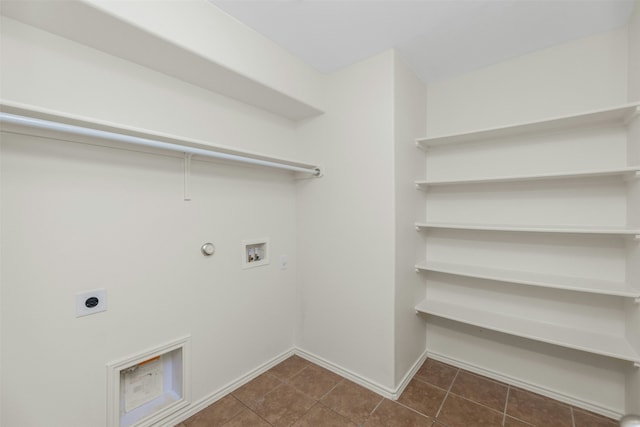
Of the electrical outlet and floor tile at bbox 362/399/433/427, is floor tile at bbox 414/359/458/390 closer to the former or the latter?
floor tile at bbox 362/399/433/427

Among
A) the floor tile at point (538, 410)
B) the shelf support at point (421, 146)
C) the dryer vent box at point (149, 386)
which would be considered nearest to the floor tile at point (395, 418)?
the floor tile at point (538, 410)

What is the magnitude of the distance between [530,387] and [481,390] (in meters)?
0.35

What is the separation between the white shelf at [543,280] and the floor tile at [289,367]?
1.30 metres

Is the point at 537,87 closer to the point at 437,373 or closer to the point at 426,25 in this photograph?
the point at 426,25

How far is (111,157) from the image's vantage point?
4.64 ft

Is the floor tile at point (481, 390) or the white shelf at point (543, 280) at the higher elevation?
the white shelf at point (543, 280)

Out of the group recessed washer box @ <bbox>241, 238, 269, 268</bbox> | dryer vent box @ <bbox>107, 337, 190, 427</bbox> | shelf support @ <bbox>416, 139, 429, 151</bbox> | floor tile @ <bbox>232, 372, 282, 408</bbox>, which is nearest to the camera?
dryer vent box @ <bbox>107, 337, 190, 427</bbox>

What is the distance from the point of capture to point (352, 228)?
6.82 ft

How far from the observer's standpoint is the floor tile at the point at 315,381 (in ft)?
6.41

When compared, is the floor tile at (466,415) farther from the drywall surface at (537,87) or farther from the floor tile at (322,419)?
the drywall surface at (537,87)

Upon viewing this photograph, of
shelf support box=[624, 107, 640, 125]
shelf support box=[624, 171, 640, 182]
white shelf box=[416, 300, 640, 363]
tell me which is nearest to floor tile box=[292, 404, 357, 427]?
white shelf box=[416, 300, 640, 363]

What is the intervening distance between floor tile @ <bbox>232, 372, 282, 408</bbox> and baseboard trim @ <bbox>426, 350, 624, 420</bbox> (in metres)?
1.40

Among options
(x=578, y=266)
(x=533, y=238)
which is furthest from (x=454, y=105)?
(x=578, y=266)

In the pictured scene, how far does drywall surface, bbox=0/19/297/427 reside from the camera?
1.17 m
